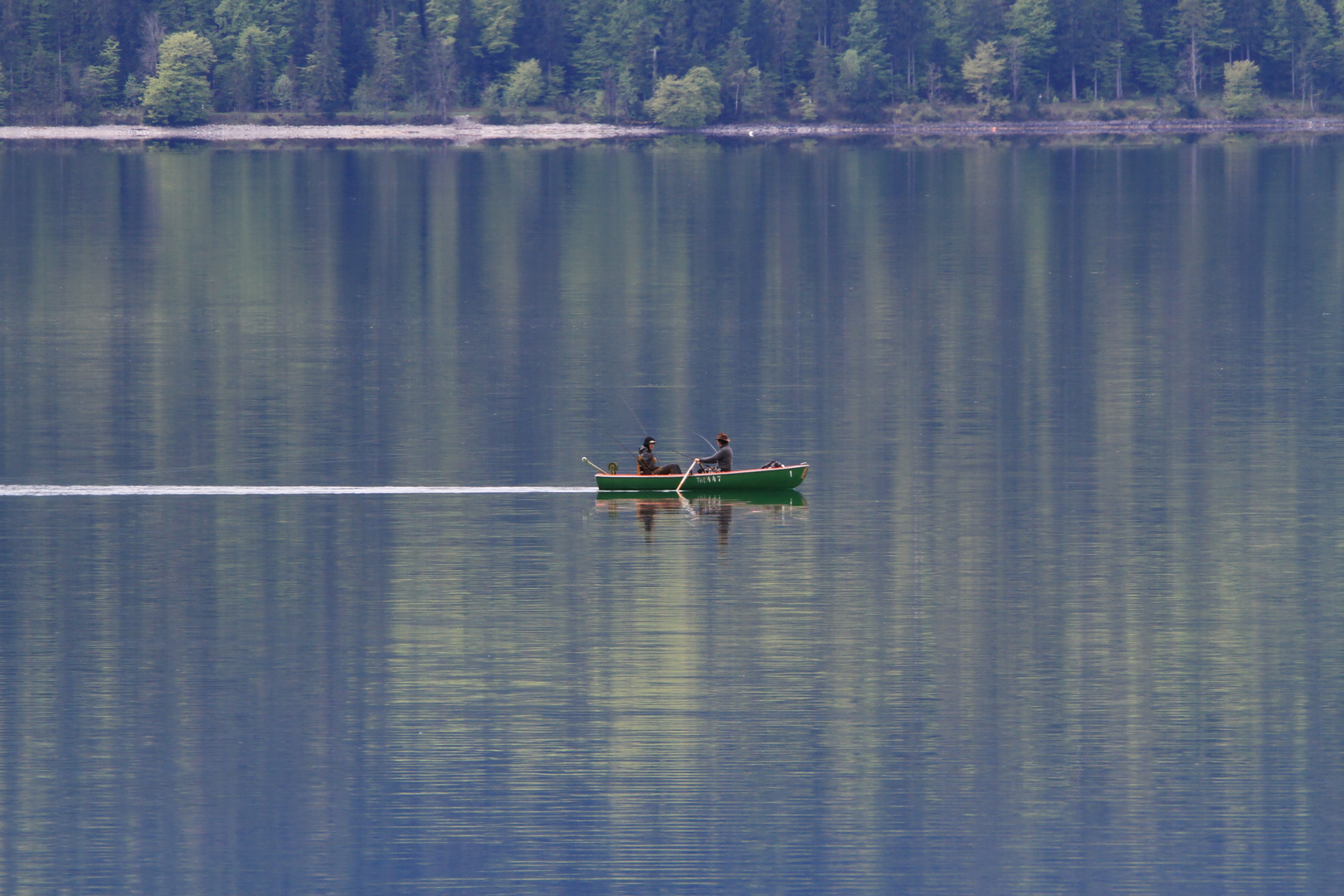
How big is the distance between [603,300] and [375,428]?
31.4 meters

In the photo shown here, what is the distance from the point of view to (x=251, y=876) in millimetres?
24234

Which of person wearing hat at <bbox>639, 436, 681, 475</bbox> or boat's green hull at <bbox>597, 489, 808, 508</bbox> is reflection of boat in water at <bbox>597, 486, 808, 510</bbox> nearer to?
boat's green hull at <bbox>597, 489, 808, 508</bbox>

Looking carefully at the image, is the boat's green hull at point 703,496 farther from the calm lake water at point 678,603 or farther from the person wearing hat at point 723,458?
the calm lake water at point 678,603

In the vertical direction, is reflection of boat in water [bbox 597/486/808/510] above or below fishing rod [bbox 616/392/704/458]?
below

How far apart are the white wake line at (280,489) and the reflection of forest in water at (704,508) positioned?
3.97 ft

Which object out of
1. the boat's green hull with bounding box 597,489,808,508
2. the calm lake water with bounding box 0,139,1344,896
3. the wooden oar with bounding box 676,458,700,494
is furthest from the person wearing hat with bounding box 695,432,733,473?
the calm lake water with bounding box 0,139,1344,896

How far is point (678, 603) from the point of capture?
1372 inches

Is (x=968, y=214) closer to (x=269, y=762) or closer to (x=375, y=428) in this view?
(x=375, y=428)

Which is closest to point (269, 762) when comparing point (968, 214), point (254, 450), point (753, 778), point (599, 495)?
point (753, 778)

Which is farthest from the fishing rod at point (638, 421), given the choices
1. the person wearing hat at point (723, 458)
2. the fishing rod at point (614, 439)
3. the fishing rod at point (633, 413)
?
the person wearing hat at point (723, 458)

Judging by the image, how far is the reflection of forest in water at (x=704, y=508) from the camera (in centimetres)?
4212

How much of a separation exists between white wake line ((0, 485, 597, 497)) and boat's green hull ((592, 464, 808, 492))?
871 millimetres

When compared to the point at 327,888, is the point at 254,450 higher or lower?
higher

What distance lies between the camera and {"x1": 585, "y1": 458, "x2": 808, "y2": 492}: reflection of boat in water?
4369 centimetres
